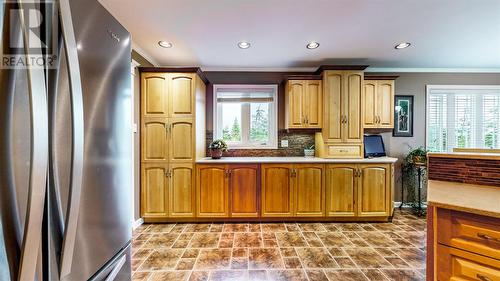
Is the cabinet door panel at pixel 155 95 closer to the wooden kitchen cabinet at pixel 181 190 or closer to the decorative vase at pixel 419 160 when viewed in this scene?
the wooden kitchen cabinet at pixel 181 190

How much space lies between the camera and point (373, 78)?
3502 mm

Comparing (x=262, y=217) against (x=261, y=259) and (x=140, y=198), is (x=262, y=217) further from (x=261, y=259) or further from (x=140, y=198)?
(x=140, y=198)

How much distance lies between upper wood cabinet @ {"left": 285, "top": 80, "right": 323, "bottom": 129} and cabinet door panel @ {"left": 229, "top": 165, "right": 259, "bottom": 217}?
110 cm

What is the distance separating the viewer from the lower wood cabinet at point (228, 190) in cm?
317

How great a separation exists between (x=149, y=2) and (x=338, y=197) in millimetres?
3250

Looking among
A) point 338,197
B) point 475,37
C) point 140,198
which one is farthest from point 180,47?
point 475,37

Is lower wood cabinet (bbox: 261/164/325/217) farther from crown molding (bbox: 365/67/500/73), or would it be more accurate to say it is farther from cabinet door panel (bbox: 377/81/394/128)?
crown molding (bbox: 365/67/500/73)

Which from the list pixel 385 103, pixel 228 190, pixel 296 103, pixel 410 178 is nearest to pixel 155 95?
pixel 228 190

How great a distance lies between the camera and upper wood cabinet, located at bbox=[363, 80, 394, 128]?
3.51 meters

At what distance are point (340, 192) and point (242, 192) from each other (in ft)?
4.68

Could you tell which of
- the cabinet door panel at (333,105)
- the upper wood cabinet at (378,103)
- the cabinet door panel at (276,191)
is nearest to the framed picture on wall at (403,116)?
the upper wood cabinet at (378,103)

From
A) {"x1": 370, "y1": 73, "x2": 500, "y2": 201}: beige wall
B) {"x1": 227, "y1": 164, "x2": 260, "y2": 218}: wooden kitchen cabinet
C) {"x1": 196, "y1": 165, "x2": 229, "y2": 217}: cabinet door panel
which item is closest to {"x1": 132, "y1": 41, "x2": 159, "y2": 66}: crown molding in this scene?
{"x1": 196, "y1": 165, "x2": 229, "y2": 217}: cabinet door panel

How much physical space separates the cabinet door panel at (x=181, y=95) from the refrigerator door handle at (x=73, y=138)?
244cm

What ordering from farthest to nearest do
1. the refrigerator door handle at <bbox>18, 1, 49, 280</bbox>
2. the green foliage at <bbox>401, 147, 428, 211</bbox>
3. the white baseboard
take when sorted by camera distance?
the green foliage at <bbox>401, 147, 428, 211</bbox>
the white baseboard
the refrigerator door handle at <bbox>18, 1, 49, 280</bbox>
